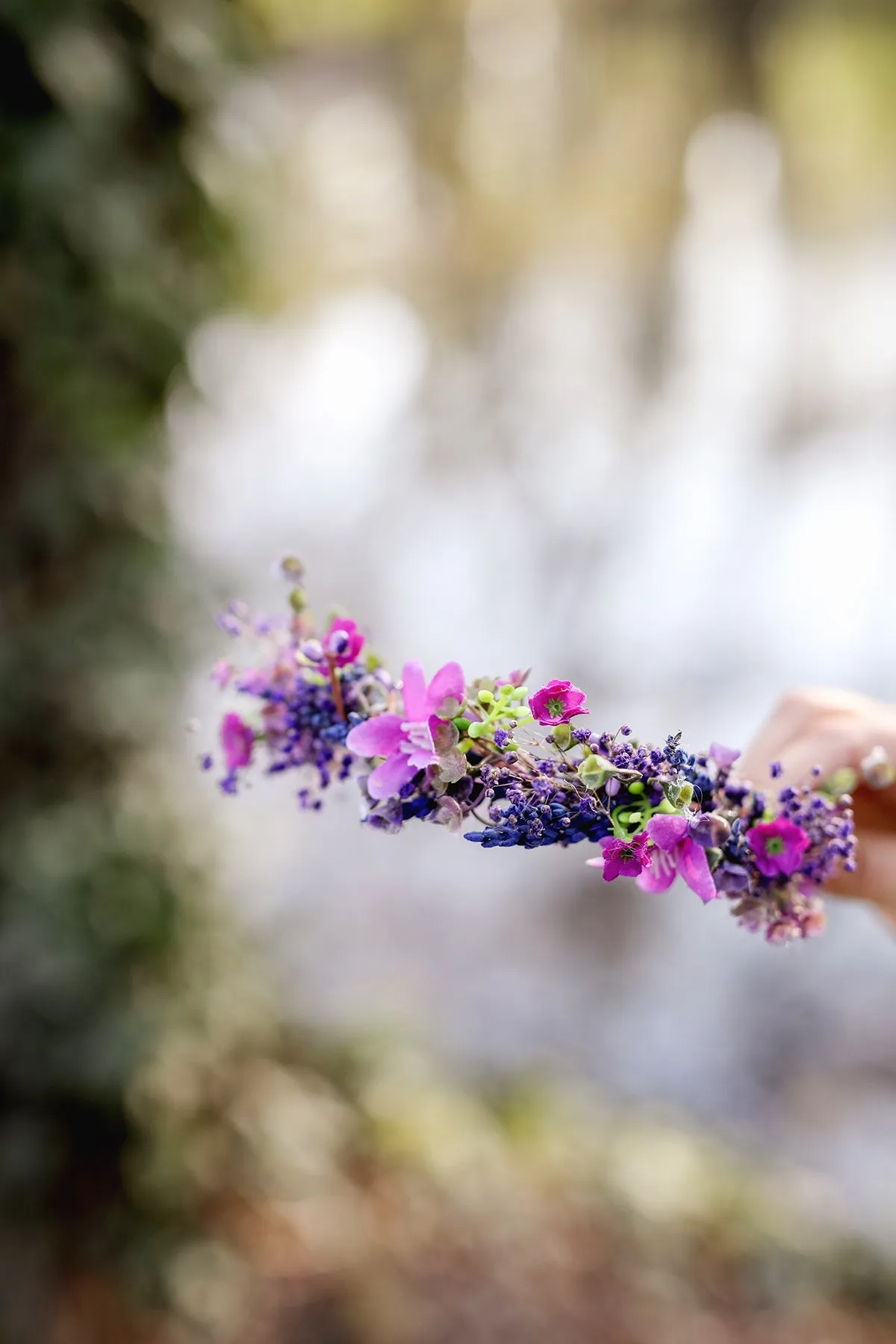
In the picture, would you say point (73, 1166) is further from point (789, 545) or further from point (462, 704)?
point (789, 545)

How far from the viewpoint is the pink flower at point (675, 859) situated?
0.48 meters

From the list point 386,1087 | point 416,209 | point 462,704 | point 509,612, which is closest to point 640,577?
point 509,612

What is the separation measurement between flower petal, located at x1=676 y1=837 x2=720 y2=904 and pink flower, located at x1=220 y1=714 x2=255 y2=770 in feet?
1.05

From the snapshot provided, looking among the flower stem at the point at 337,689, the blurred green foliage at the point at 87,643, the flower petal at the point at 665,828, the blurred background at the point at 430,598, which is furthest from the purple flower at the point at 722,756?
the blurred green foliage at the point at 87,643

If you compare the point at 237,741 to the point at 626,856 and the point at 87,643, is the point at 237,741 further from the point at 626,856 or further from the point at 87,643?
the point at 87,643

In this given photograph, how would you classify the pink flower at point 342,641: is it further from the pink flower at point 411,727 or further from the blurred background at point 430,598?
the blurred background at point 430,598

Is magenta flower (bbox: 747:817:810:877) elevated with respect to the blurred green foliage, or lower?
lower

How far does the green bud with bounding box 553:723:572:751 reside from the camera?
0.51m

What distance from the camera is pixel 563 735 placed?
51 cm

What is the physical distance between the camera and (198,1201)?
197 centimetres

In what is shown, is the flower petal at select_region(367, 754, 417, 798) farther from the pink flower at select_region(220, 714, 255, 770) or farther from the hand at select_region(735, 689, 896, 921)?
the hand at select_region(735, 689, 896, 921)

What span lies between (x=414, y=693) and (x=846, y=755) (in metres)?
0.39

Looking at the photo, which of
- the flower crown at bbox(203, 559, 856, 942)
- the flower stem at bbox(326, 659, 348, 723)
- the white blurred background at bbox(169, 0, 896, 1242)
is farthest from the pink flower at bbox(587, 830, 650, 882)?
the white blurred background at bbox(169, 0, 896, 1242)

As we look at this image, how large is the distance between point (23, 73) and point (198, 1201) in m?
2.10
